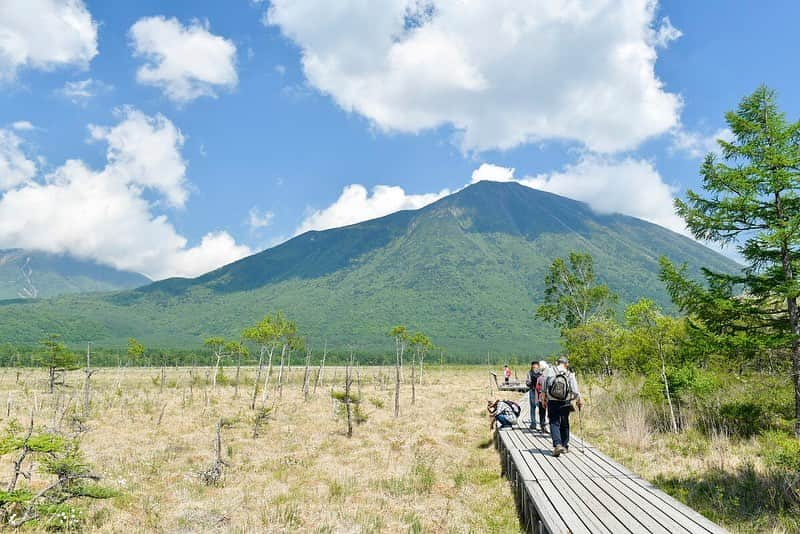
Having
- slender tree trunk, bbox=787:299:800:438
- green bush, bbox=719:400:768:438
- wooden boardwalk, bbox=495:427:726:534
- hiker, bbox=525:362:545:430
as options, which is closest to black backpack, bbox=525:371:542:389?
hiker, bbox=525:362:545:430

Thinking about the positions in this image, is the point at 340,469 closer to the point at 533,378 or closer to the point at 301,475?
the point at 301,475

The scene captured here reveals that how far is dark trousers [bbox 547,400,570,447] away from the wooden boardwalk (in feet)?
1.09

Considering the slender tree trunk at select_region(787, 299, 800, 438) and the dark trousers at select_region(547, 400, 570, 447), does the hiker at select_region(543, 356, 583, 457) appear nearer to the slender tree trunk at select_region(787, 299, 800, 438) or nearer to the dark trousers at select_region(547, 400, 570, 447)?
the dark trousers at select_region(547, 400, 570, 447)

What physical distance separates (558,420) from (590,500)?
11.0ft

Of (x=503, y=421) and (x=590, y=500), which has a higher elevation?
(x=590, y=500)

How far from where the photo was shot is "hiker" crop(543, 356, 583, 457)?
9.20m

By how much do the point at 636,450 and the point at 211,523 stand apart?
1032 centimetres

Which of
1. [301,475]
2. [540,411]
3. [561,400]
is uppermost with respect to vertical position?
[561,400]

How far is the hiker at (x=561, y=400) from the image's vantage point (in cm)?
920

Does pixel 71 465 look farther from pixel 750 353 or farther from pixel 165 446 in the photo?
pixel 750 353

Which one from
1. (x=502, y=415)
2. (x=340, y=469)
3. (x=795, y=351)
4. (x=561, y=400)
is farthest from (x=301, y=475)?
(x=795, y=351)

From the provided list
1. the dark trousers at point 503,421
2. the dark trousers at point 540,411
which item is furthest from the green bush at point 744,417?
the dark trousers at point 503,421

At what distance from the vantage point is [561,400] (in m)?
9.30

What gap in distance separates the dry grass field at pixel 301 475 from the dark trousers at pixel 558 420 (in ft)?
5.12
